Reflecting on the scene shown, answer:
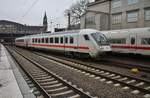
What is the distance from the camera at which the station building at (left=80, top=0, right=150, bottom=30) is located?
27688 millimetres

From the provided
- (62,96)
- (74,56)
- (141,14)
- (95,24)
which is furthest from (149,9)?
(62,96)

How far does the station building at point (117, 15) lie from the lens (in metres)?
27.7

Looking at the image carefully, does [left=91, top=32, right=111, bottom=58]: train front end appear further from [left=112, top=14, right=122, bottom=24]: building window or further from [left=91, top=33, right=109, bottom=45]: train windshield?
[left=112, top=14, right=122, bottom=24]: building window

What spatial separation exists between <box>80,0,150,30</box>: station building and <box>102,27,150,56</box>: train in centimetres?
758

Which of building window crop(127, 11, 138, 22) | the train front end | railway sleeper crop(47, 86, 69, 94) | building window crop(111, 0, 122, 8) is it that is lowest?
railway sleeper crop(47, 86, 69, 94)

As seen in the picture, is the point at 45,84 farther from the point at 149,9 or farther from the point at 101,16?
the point at 101,16

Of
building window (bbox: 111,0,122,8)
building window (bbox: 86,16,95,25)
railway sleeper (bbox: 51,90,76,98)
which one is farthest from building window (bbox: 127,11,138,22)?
railway sleeper (bbox: 51,90,76,98)

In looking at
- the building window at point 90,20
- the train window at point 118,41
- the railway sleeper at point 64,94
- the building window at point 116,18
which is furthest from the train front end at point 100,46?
the building window at point 90,20

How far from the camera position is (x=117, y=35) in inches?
856

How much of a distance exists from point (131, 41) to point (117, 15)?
44.7ft

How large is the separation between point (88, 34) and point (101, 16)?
18309 mm

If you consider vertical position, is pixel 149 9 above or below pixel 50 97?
above

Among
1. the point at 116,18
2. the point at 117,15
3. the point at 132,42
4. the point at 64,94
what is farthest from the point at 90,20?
the point at 64,94

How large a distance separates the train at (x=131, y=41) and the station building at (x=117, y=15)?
758 centimetres
